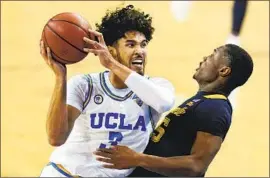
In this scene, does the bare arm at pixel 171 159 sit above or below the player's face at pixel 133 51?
below

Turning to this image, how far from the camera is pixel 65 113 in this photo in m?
2.66

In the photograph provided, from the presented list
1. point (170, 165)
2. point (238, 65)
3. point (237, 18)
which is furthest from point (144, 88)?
point (237, 18)

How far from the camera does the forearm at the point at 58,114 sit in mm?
2621

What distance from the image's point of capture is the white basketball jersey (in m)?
2.80

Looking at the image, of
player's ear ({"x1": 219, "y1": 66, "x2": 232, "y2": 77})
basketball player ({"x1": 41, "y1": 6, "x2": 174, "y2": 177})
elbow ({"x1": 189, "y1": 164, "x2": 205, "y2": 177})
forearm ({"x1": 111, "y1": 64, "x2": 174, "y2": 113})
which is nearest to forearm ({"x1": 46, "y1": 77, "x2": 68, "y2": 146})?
basketball player ({"x1": 41, "y1": 6, "x2": 174, "y2": 177})

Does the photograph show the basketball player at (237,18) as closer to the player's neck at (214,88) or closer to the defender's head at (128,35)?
the defender's head at (128,35)

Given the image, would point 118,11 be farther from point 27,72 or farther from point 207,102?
point 27,72

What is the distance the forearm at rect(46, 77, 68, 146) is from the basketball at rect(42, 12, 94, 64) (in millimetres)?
136

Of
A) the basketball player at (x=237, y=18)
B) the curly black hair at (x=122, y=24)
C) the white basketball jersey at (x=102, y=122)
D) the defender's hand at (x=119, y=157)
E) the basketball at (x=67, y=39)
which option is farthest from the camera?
the basketball player at (x=237, y=18)

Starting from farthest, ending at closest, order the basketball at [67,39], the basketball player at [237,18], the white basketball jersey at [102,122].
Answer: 1. the basketball player at [237,18]
2. the white basketball jersey at [102,122]
3. the basketball at [67,39]

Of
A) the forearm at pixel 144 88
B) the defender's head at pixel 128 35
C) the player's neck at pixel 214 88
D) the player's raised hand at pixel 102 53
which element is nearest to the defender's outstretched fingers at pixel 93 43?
the player's raised hand at pixel 102 53

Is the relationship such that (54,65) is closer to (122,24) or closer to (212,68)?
(122,24)

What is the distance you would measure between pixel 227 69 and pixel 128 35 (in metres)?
0.49

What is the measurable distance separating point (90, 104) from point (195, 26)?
3.65 m
